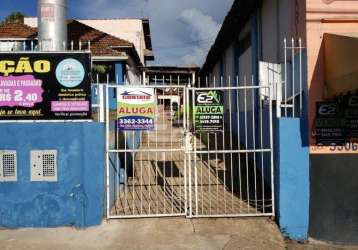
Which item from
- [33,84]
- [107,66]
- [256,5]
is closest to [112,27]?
[107,66]

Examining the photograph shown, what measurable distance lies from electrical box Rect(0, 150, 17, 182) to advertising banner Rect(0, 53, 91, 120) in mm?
702

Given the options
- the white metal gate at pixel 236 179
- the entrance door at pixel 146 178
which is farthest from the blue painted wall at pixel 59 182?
the white metal gate at pixel 236 179

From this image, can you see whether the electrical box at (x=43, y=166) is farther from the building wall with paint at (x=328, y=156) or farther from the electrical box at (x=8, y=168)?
the building wall with paint at (x=328, y=156)

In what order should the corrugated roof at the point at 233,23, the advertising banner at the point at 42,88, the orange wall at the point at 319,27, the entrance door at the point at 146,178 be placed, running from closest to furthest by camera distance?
the orange wall at the point at 319,27 → the advertising banner at the point at 42,88 → the entrance door at the point at 146,178 → the corrugated roof at the point at 233,23

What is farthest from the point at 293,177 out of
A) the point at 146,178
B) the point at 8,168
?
the point at 8,168

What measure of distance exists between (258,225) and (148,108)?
2798 mm

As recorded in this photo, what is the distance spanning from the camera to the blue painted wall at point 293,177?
7.63 meters

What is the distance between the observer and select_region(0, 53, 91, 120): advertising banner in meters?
8.05

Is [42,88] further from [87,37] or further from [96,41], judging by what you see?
[87,37]

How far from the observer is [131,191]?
10383 millimetres

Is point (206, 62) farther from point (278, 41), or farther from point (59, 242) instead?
point (59, 242)

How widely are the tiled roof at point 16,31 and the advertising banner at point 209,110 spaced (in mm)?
14443

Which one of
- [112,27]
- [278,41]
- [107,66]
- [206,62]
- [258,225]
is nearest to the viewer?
[258,225]

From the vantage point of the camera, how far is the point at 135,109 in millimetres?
8289
